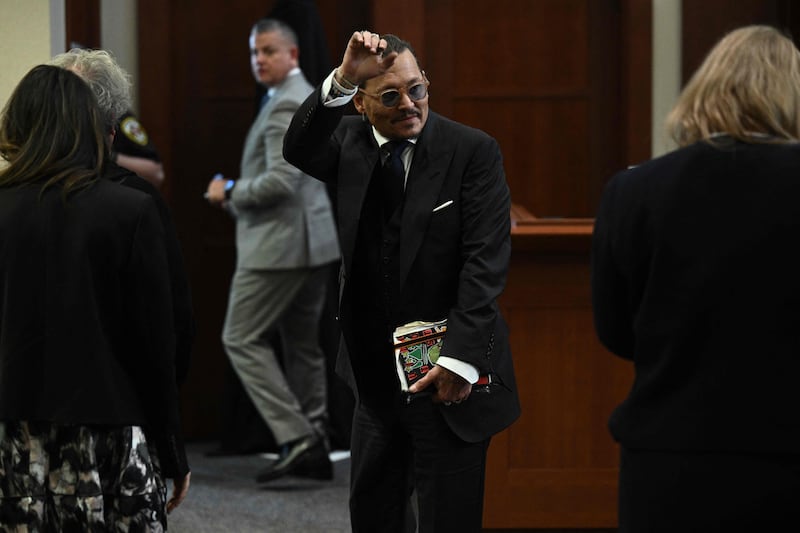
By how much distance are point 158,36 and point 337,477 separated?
2129 millimetres

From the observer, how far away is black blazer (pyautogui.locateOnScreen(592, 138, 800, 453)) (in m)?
1.92

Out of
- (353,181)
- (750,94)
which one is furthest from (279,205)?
(750,94)

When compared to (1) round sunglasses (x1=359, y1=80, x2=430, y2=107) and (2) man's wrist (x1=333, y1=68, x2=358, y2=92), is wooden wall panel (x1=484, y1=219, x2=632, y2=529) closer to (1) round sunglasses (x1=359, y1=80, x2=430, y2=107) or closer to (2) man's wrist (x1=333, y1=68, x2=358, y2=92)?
(1) round sunglasses (x1=359, y1=80, x2=430, y2=107)

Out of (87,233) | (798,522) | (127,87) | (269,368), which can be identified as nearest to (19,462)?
(87,233)

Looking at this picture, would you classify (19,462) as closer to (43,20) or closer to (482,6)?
(43,20)

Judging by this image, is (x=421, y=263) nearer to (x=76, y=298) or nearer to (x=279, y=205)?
(x=76, y=298)

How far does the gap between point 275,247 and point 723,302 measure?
3117 millimetres

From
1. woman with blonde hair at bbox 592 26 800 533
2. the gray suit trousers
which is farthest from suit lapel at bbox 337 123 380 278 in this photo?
the gray suit trousers

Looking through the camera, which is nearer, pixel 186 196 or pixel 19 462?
pixel 19 462

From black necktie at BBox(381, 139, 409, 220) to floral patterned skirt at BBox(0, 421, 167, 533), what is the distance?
79 cm

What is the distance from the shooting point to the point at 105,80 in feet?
8.98

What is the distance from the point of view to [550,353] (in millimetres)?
3994

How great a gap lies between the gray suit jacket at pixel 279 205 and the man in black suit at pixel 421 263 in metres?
2.02

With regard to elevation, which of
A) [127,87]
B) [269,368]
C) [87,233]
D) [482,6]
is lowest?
[269,368]
